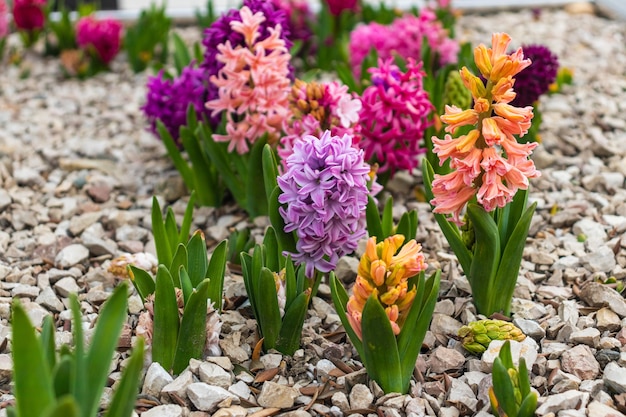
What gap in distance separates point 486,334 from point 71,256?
132cm

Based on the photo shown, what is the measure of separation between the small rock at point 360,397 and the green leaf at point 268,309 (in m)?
0.26

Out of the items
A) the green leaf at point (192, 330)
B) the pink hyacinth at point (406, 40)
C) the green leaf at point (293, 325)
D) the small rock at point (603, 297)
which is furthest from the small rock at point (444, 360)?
the pink hyacinth at point (406, 40)

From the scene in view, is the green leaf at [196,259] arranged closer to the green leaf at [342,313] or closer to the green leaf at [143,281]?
the green leaf at [143,281]

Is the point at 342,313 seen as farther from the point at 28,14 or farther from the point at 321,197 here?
the point at 28,14

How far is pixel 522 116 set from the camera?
179cm

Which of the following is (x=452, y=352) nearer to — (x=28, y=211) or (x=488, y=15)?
(x=28, y=211)

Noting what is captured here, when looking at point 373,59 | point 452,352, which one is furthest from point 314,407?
point 373,59

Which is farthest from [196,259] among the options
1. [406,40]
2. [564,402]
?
[406,40]

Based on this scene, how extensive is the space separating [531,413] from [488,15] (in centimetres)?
412

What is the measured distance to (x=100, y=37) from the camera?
13.7 feet

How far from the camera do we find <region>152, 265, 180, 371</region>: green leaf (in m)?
1.76

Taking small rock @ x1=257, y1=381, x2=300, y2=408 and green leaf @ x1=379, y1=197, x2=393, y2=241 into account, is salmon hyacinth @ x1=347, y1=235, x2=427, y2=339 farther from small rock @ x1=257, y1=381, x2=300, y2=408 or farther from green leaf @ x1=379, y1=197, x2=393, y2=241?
green leaf @ x1=379, y1=197, x2=393, y2=241

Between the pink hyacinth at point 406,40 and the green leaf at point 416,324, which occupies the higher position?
the pink hyacinth at point 406,40

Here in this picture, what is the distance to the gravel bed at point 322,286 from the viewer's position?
183 cm
